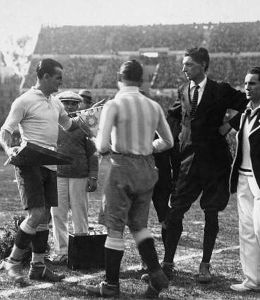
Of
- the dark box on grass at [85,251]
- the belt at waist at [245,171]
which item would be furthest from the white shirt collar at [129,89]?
the dark box on grass at [85,251]

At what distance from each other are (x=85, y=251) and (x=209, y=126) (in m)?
1.95

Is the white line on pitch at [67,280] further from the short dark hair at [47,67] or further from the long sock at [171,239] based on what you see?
the short dark hair at [47,67]

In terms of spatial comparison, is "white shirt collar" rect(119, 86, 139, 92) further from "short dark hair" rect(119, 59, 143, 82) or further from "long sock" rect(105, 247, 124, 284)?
"long sock" rect(105, 247, 124, 284)

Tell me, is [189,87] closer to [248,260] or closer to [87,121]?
[87,121]

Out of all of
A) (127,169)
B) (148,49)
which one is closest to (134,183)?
(127,169)

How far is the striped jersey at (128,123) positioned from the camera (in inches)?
219

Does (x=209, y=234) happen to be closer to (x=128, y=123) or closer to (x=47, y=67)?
(x=128, y=123)

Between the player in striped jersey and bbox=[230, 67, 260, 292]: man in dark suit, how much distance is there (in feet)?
3.12

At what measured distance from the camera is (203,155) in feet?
21.7

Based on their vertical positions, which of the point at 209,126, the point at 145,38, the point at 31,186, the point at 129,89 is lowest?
the point at 31,186

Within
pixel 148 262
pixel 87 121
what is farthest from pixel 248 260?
pixel 87 121

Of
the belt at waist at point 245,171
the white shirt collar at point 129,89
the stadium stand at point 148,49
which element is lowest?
the belt at waist at point 245,171

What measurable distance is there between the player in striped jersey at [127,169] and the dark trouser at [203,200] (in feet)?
2.92

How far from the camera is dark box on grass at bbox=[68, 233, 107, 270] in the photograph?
691 cm
